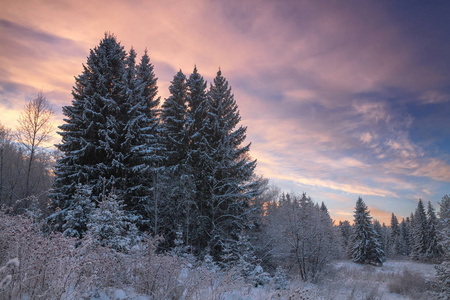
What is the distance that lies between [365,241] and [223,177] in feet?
109

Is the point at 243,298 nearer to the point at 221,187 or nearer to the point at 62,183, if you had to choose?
the point at 221,187

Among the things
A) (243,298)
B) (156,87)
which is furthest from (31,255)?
(156,87)

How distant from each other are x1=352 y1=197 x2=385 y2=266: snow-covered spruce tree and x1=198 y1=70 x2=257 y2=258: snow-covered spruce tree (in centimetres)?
2993

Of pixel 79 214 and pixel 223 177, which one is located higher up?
pixel 223 177

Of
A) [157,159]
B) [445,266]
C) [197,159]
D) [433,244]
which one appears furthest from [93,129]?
[433,244]

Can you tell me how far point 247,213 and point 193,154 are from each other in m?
6.28

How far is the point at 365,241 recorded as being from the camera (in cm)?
3881

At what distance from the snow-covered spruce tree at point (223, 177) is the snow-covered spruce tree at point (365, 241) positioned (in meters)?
29.9

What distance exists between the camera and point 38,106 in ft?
74.5

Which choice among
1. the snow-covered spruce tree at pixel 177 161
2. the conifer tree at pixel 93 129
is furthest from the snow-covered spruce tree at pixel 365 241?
the conifer tree at pixel 93 129

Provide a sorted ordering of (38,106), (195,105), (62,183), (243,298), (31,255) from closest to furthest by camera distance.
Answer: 1. (31,255)
2. (243,298)
3. (62,183)
4. (195,105)
5. (38,106)

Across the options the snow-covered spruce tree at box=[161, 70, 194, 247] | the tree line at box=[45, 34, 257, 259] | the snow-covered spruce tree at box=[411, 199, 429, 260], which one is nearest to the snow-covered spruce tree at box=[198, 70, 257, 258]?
the tree line at box=[45, 34, 257, 259]

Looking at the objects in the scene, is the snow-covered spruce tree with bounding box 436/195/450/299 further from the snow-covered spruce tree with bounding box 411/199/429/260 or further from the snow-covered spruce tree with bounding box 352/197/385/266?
the snow-covered spruce tree with bounding box 411/199/429/260

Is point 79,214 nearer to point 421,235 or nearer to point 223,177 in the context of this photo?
point 223,177
